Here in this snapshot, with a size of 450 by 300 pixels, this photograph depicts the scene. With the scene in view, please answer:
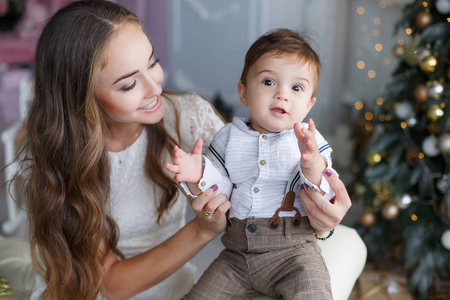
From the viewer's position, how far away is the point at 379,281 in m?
2.83

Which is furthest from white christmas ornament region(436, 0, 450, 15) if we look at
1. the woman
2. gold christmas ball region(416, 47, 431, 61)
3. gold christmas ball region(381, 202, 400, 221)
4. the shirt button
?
the shirt button

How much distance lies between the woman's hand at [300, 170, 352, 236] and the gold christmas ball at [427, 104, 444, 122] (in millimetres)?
1276

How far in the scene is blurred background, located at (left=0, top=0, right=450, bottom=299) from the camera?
2.34 meters

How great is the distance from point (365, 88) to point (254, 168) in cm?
291

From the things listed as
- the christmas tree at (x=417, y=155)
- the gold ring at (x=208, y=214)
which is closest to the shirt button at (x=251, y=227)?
the gold ring at (x=208, y=214)

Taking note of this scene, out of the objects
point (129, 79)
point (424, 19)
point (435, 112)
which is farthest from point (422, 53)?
point (129, 79)

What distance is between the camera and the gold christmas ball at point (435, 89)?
Answer: 2250 millimetres

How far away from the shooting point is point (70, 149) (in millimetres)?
1423

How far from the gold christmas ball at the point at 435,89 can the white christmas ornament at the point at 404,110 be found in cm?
18

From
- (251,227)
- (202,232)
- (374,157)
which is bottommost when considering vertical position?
(374,157)

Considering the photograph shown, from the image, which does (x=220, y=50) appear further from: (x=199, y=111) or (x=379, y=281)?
(x=199, y=111)

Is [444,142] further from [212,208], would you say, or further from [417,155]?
[212,208]

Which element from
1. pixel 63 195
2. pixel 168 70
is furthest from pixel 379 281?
pixel 168 70

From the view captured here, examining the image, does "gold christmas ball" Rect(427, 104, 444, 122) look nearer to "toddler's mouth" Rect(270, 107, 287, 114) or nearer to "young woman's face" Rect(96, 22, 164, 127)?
"toddler's mouth" Rect(270, 107, 287, 114)
